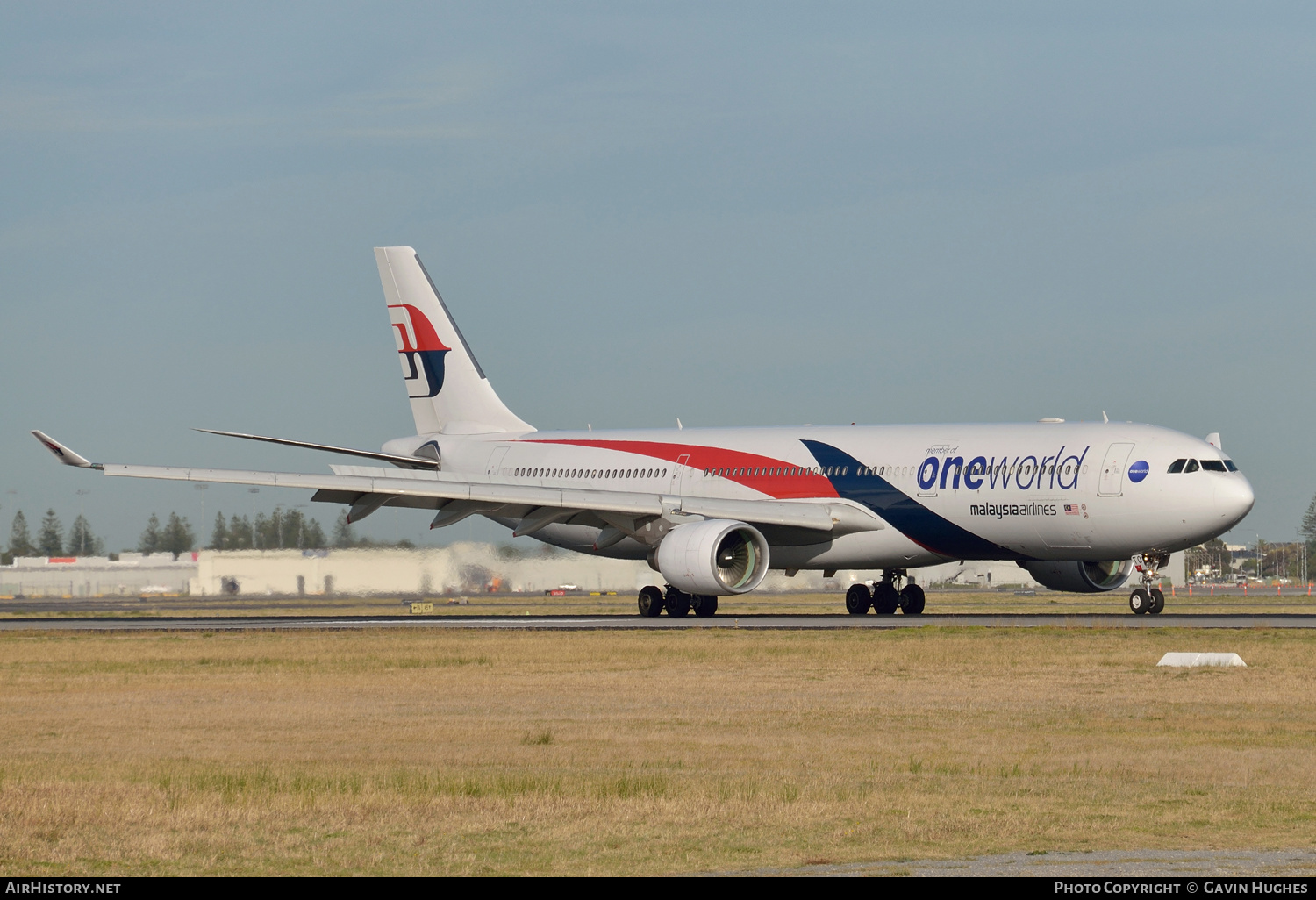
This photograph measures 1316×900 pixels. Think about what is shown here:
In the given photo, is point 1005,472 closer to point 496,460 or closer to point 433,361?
point 496,460

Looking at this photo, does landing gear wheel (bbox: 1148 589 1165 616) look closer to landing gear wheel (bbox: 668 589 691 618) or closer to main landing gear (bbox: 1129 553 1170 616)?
main landing gear (bbox: 1129 553 1170 616)

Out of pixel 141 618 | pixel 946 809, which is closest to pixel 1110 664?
pixel 946 809

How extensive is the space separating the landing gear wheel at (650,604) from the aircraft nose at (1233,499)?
13351 mm

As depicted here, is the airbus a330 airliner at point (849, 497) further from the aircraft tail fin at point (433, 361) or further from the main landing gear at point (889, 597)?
the aircraft tail fin at point (433, 361)

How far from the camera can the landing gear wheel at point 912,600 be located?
42406 millimetres

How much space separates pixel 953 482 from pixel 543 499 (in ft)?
30.9

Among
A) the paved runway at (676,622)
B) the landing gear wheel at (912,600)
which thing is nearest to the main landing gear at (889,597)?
the landing gear wheel at (912,600)

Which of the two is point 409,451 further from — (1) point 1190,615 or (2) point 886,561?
(1) point 1190,615

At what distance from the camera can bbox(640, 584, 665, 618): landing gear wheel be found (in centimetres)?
4141

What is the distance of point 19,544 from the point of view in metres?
98.9

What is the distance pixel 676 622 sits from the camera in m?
37.1

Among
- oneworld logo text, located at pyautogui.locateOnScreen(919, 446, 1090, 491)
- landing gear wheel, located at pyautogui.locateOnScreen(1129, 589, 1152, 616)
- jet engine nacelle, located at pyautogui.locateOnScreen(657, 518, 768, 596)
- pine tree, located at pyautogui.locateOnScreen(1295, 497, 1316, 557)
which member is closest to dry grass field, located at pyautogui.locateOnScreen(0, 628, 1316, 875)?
oneworld logo text, located at pyautogui.locateOnScreen(919, 446, 1090, 491)

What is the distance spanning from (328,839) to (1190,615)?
1158 inches

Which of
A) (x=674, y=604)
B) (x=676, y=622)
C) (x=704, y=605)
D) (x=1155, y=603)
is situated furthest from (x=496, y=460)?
(x=1155, y=603)
